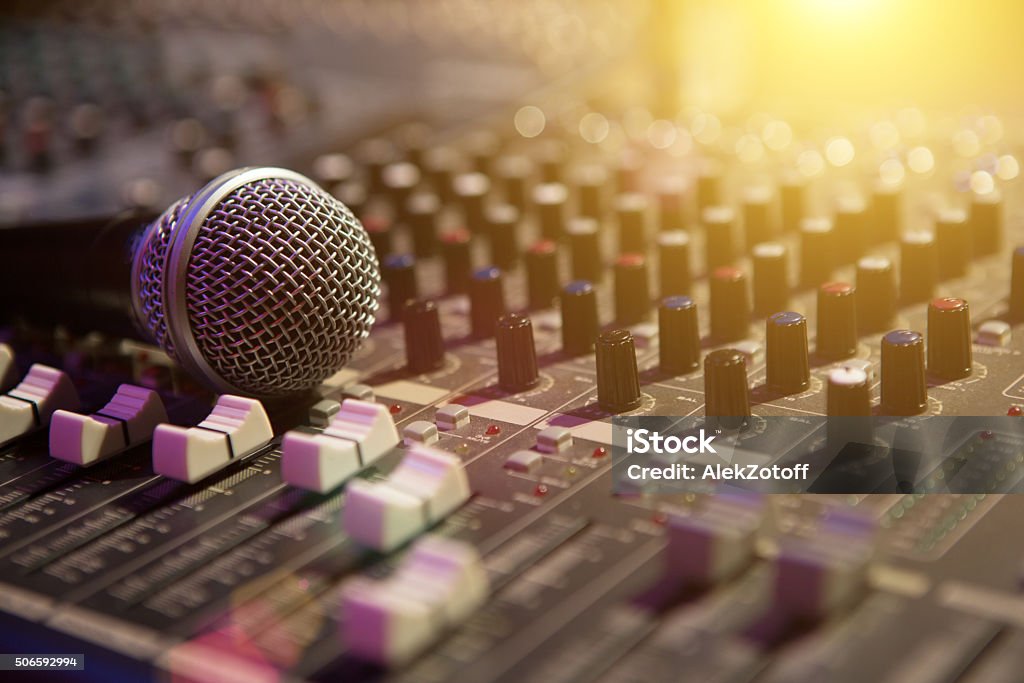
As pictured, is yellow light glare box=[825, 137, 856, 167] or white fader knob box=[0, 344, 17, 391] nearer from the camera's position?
white fader knob box=[0, 344, 17, 391]

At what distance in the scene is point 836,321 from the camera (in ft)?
6.76

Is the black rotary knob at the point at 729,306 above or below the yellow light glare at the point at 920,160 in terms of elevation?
below

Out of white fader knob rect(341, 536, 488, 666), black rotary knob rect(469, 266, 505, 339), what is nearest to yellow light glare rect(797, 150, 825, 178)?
black rotary knob rect(469, 266, 505, 339)

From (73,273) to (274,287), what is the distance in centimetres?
65

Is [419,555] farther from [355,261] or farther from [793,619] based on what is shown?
[355,261]

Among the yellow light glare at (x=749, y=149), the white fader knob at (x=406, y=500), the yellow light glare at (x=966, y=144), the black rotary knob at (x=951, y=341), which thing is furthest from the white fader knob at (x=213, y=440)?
the yellow light glare at (x=966, y=144)

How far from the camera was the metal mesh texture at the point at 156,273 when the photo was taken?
1.97m

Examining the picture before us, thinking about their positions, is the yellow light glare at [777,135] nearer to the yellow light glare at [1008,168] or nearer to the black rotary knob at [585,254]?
the yellow light glare at [1008,168]

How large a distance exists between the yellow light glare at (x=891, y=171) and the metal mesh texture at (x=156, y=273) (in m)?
1.91

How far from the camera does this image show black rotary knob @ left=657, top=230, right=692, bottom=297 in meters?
2.48

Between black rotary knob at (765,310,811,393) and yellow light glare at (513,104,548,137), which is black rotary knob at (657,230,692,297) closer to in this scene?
black rotary knob at (765,310,811,393)

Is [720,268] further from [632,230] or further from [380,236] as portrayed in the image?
[380,236]

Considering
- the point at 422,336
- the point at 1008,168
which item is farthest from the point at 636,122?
the point at 422,336

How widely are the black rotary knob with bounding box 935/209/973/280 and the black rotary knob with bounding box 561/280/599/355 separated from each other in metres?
0.79
